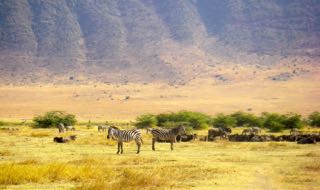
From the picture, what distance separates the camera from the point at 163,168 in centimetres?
Answer: 2078

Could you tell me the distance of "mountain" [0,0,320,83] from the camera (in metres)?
120

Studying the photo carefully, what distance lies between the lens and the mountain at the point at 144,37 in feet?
394

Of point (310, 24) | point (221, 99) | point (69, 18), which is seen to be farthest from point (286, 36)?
point (69, 18)

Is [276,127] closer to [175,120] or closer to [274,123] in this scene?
[274,123]

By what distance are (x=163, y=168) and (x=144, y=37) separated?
4514 inches

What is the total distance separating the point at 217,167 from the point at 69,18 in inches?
Result: 4729

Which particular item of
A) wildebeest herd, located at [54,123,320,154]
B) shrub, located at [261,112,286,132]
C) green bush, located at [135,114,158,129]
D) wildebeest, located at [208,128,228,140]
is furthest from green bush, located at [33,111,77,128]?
wildebeest, located at [208,128,228,140]

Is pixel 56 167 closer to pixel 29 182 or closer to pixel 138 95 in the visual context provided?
pixel 29 182

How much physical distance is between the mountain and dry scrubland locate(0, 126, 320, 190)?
289ft

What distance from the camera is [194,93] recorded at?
355ft

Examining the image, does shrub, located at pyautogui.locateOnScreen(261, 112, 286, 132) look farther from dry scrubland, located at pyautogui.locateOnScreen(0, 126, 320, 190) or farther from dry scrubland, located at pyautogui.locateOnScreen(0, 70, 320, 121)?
dry scrubland, located at pyautogui.locateOnScreen(0, 70, 320, 121)

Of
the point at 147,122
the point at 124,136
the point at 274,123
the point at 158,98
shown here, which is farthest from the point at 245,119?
the point at 158,98

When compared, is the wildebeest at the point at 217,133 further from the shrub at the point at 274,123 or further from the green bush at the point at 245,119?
the green bush at the point at 245,119

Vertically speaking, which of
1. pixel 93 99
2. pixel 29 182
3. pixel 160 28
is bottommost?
pixel 29 182
